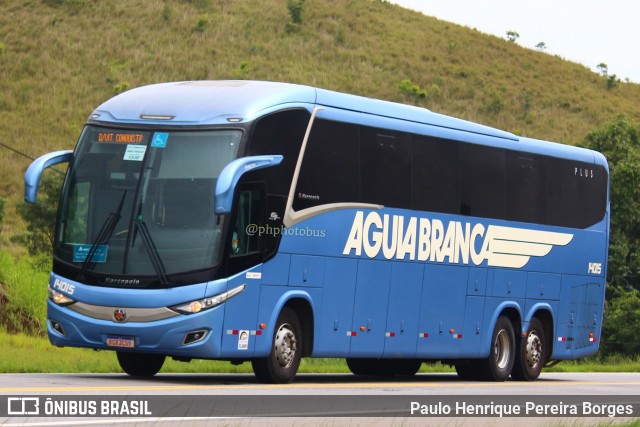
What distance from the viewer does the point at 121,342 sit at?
680 inches

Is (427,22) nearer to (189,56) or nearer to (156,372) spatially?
(189,56)

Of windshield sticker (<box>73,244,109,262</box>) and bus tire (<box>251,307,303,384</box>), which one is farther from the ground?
windshield sticker (<box>73,244,109,262</box>)

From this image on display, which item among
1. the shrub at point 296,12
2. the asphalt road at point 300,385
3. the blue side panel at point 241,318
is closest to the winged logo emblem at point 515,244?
the asphalt road at point 300,385

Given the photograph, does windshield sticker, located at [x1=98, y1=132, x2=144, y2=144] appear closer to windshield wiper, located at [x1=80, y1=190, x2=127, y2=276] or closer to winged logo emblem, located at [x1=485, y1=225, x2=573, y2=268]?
windshield wiper, located at [x1=80, y1=190, x2=127, y2=276]

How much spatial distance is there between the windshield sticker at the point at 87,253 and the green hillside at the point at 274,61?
55322 millimetres

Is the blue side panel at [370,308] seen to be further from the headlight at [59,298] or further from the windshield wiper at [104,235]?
the headlight at [59,298]

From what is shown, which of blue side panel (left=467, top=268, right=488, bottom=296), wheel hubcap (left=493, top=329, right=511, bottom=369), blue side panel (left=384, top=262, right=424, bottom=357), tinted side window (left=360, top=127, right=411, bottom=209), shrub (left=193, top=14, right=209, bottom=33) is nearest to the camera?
tinted side window (left=360, top=127, right=411, bottom=209)

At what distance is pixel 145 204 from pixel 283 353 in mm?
2698

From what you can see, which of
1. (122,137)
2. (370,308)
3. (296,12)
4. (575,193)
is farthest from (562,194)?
(296,12)

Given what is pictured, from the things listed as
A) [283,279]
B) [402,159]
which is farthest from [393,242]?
[283,279]

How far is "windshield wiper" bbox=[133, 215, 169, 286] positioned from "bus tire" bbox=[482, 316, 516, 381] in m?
7.96

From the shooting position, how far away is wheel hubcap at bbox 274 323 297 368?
18.4 meters

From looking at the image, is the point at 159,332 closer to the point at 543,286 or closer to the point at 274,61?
the point at 543,286

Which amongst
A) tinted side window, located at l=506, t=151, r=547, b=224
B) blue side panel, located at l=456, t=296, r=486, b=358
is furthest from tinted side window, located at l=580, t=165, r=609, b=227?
blue side panel, located at l=456, t=296, r=486, b=358
